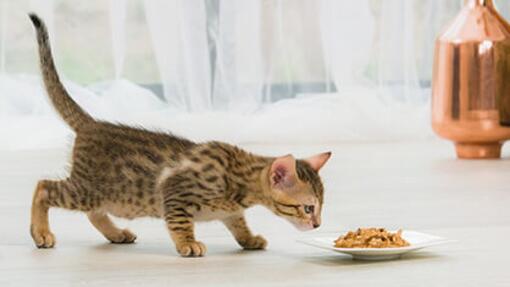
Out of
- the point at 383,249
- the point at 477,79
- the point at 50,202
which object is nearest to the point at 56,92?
the point at 50,202

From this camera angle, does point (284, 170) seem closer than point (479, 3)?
Yes

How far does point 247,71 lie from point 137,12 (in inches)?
16.8

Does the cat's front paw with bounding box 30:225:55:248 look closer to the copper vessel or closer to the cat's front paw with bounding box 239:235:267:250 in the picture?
the cat's front paw with bounding box 239:235:267:250

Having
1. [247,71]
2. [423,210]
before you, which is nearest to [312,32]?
[247,71]

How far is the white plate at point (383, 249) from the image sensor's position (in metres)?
1.87

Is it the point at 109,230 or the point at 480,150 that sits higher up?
the point at 109,230

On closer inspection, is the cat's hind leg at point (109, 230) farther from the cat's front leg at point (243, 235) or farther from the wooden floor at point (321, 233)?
the cat's front leg at point (243, 235)

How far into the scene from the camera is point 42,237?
207 cm

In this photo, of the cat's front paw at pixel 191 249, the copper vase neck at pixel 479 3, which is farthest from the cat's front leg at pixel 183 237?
the copper vase neck at pixel 479 3

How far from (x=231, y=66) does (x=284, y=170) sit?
215cm

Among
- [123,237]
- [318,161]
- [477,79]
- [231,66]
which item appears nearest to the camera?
[318,161]

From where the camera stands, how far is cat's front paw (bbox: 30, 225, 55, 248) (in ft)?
6.77

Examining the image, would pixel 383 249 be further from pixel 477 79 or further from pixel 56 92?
pixel 477 79

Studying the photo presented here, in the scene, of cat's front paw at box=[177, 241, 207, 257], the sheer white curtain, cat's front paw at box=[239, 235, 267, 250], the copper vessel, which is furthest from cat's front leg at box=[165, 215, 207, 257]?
the sheer white curtain
